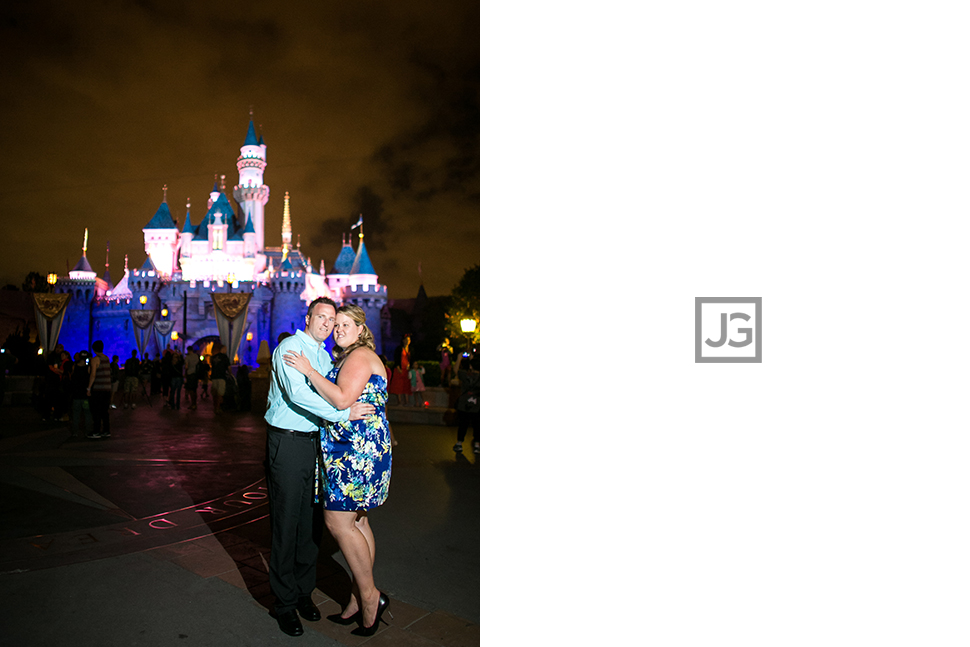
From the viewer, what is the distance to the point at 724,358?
1.49 m

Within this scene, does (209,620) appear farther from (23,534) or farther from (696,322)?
(696,322)

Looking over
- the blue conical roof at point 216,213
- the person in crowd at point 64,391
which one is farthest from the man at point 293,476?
the blue conical roof at point 216,213

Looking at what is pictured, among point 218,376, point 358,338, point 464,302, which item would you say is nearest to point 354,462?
point 358,338

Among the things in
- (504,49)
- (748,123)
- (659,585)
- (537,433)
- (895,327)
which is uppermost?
(504,49)

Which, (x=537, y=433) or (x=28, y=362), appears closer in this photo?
(x=537, y=433)

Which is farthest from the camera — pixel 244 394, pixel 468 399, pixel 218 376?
pixel 244 394

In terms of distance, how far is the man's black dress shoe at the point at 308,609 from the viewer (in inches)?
105

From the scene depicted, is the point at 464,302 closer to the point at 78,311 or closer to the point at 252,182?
the point at 252,182

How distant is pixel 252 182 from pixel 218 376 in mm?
40665

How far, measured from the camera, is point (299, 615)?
8.93 ft

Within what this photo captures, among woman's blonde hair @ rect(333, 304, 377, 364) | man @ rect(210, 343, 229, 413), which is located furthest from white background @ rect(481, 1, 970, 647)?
man @ rect(210, 343, 229, 413)

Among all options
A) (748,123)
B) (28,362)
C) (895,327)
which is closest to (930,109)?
(748,123)

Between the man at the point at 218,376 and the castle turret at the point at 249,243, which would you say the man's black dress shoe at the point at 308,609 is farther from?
the castle turret at the point at 249,243

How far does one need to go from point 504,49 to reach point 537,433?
1.15 metres
